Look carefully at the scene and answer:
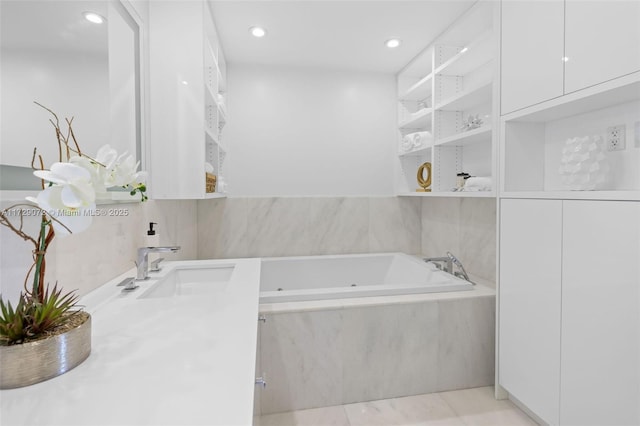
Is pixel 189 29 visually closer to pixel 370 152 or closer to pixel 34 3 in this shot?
pixel 34 3

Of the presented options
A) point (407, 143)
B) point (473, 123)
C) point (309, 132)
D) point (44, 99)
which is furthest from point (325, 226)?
point (44, 99)

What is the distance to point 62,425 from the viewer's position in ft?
1.63

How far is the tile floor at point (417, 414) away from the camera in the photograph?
5.44 feet

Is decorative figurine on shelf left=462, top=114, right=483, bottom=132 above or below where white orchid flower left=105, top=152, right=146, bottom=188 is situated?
above

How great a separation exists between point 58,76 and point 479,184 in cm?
217

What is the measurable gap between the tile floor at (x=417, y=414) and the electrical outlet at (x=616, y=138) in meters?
1.41

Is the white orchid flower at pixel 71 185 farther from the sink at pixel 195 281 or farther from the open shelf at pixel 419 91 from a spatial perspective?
the open shelf at pixel 419 91

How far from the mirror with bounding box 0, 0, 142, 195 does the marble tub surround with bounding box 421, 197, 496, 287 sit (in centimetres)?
235

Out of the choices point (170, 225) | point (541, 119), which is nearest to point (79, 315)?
point (170, 225)

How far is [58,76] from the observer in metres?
0.94

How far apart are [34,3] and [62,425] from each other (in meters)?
1.05

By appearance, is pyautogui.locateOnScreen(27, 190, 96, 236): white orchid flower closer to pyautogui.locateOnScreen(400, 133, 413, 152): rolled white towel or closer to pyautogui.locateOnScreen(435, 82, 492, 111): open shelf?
pyautogui.locateOnScreen(435, 82, 492, 111): open shelf

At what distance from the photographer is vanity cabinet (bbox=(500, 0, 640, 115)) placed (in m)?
1.15

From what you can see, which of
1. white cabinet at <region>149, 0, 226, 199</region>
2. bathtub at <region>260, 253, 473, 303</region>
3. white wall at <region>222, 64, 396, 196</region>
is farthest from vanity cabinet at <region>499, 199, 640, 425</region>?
white cabinet at <region>149, 0, 226, 199</region>
